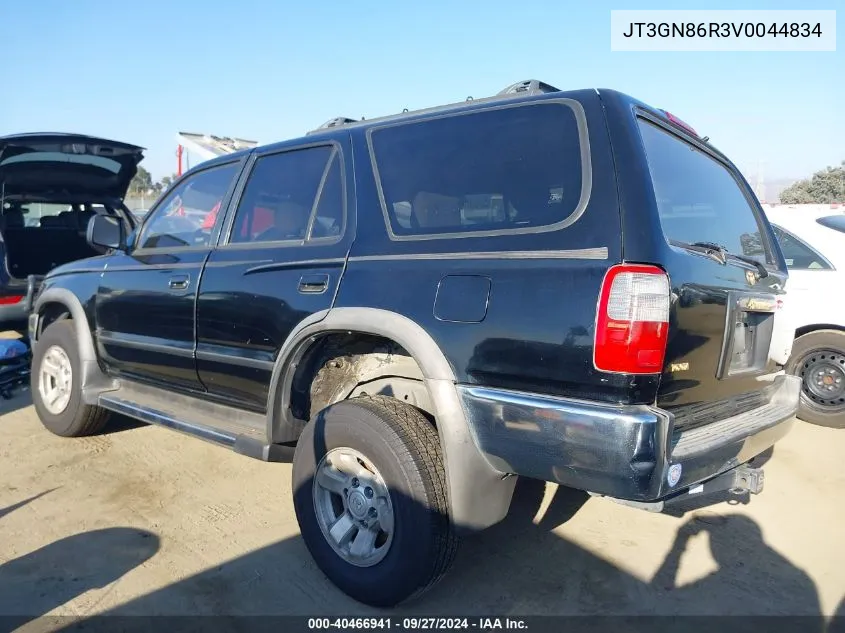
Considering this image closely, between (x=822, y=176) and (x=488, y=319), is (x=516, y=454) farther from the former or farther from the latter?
(x=822, y=176)

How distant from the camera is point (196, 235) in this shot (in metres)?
3.86

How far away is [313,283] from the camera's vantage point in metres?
2.90

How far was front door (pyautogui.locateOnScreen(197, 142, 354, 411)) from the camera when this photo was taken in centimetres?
296

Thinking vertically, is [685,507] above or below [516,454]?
below

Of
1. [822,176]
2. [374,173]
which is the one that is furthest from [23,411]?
[822,176]

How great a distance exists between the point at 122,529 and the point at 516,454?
2.26 m

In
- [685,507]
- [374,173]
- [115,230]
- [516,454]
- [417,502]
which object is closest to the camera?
[516,454]

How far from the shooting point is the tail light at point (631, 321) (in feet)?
6.70

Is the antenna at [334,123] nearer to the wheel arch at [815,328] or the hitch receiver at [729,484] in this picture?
the hitch receiver at [729,484]

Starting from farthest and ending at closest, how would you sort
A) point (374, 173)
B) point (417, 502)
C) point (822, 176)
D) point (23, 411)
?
1. point (822, 176)
2. point (23, 411)
3. point (374, 173)
4. point (417, 502)

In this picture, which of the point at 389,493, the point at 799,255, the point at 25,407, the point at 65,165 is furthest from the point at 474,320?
the point at 65,165

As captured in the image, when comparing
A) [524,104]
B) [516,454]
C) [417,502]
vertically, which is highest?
[524,104]

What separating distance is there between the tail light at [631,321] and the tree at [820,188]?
91.3 ft

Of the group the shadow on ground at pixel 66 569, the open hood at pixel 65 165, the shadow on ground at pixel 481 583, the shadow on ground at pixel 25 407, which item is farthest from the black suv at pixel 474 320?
the open hood at pixel 65 165
